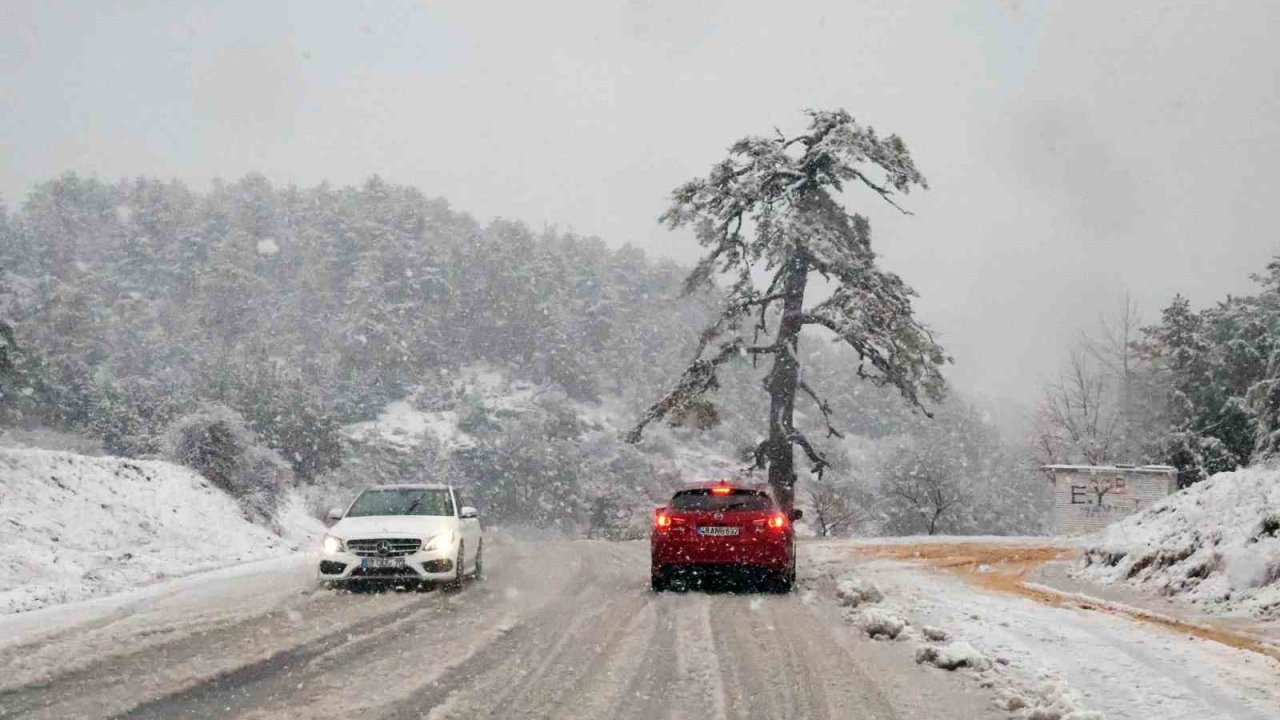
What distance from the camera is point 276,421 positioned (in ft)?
218

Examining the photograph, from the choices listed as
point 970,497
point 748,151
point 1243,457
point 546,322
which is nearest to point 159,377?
point 546,322

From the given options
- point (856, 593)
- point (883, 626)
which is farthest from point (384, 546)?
point (883, 626)

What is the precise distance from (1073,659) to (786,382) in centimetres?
1949

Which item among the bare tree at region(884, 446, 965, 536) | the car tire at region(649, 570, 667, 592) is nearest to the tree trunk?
the car tire at region(649, 570, 667, 592)

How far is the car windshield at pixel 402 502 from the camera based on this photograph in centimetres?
1402

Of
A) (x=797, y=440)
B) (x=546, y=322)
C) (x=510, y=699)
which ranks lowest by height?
(x=510, y=699)

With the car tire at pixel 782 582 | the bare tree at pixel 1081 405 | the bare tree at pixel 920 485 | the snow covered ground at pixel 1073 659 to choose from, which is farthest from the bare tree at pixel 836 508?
the snow covered ground at pixel 1073 659

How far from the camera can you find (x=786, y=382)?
1070 inches

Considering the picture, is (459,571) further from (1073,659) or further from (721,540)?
(1073,659)

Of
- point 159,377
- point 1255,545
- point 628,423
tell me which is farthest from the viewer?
point 628,423

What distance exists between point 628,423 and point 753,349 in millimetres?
88505

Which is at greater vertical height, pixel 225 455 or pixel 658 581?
pixel 225 455

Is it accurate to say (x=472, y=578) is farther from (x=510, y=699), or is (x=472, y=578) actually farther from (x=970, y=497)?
(x=970, y=497)

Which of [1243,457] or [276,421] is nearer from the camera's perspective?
[1243,457]
